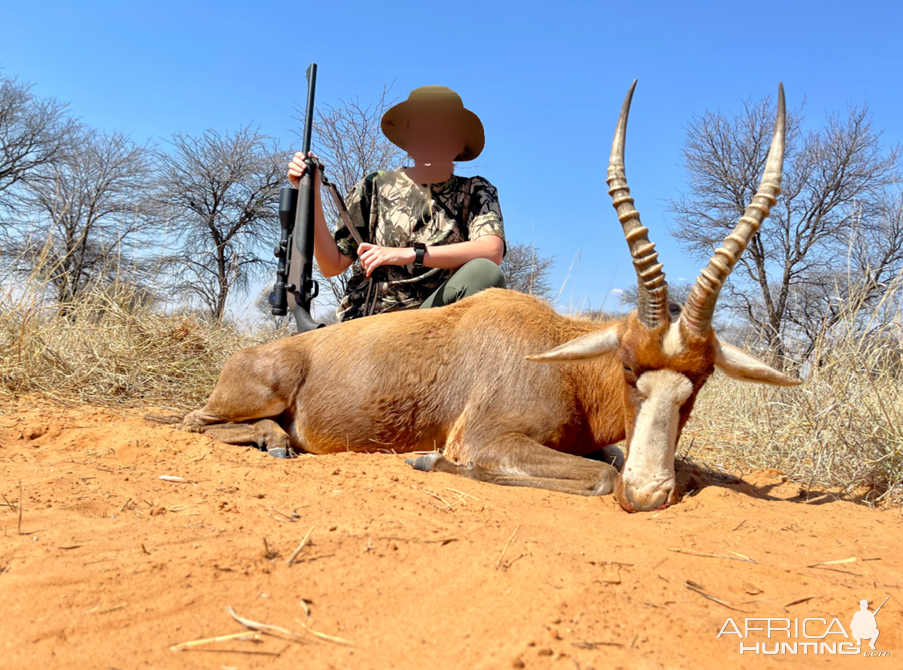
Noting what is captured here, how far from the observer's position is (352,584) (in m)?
2.01

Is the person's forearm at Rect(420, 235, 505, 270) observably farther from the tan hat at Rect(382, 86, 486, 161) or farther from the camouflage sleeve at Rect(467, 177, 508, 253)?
the tan hat at Rect(382, 86, 486, 161)

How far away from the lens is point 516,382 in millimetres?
4309

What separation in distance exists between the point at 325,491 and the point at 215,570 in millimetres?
1153

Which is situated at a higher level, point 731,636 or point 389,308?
point 389,308

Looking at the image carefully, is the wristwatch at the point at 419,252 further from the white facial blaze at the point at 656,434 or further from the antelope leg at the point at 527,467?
the white facial blaze at the point at 656,434

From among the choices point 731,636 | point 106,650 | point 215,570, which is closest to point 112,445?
point 215,570

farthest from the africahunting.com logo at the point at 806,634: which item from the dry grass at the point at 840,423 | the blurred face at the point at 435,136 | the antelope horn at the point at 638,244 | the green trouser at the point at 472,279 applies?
the blurred face at the point at 435,136

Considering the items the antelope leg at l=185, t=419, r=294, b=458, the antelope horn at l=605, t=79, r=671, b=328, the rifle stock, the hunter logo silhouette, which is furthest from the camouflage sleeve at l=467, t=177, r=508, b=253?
the hunter logo silhouette

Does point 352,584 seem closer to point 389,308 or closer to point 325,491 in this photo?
point 325,491

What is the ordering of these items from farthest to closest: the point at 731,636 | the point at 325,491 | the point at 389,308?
the point at 389,308, the point at 325,491, the point at 731,636

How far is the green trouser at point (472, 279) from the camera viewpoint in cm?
520

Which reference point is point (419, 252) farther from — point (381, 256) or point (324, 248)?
point (324, 248)

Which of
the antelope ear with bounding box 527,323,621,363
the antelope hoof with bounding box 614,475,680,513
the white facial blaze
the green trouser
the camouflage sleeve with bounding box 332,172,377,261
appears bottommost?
the antelope hoof with bounding box 614,475,680,513

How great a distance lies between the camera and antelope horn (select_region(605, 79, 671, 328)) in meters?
3.54
